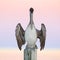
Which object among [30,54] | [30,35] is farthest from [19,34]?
[30,54]

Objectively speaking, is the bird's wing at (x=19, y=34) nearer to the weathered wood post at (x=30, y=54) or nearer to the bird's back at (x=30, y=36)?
the bird's back at (x=30, y=36)

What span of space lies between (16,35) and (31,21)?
0.57m

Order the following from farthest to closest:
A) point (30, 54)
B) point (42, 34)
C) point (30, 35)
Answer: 1. point (42, 34)
2. point (30, 35)
3. point (30, 54)

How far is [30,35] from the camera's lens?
798 centimetres

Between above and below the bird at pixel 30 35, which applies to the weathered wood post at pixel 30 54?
below

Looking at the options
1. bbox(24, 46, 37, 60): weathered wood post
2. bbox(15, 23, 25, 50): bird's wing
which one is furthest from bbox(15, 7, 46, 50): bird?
bbox(24, 46, 37, 60): weathered wood post

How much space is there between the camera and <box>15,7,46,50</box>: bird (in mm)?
7914

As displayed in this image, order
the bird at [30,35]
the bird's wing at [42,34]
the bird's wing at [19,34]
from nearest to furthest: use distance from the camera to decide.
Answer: the bird at [30,35]
the bird's wing at [19,34]
the bird's wing at [42,34]

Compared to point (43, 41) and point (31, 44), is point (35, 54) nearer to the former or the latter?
point (31, 44)

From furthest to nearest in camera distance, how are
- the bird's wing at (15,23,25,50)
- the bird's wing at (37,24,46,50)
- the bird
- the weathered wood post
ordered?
the bird's wing at (37,24,46,50) → the bird's wing at (15,23,25,50) → the bird → the weathered wood post

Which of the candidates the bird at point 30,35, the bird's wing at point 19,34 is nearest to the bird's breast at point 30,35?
the bird at point 30,35

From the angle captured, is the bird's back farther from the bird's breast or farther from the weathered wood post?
the weathered wood post

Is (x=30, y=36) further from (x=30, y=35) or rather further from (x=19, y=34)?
(x=19, y=34)

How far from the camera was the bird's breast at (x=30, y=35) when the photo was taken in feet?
26.0
